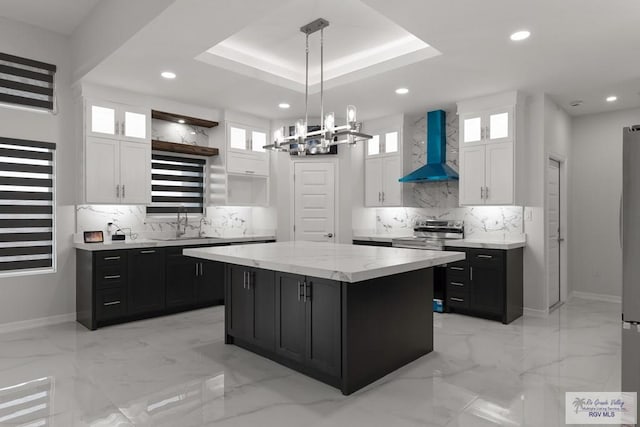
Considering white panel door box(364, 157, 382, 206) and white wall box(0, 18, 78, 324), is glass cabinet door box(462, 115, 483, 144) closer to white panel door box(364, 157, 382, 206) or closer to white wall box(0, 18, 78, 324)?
white panel door box(364, 157, 382, 206)

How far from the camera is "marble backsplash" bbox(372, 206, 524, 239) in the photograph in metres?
5.35

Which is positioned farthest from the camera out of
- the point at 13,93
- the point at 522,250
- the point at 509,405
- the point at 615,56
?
the point at 522,250

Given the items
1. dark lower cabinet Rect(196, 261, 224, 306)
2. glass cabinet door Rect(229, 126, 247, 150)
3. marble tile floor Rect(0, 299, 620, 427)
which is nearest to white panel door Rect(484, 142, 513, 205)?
marble tile floor Rect(0, 299, 620, 427)

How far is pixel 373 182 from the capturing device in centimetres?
645

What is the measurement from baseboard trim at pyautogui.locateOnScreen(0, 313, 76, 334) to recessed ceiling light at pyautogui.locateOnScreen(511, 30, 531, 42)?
5554 mm

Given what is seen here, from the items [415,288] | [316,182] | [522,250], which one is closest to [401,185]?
[316,182]

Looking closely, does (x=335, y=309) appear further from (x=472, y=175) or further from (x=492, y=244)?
(x=472, y=175)

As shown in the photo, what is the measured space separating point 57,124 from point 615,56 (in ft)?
19.8

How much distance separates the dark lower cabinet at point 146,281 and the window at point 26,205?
98cm

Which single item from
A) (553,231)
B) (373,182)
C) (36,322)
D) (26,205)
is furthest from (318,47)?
(36,322)

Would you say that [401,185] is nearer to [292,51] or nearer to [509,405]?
[292,51]

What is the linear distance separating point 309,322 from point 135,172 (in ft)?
10.7

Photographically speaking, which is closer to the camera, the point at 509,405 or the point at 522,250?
the point at 509,405

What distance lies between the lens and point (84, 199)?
4.71 metres
